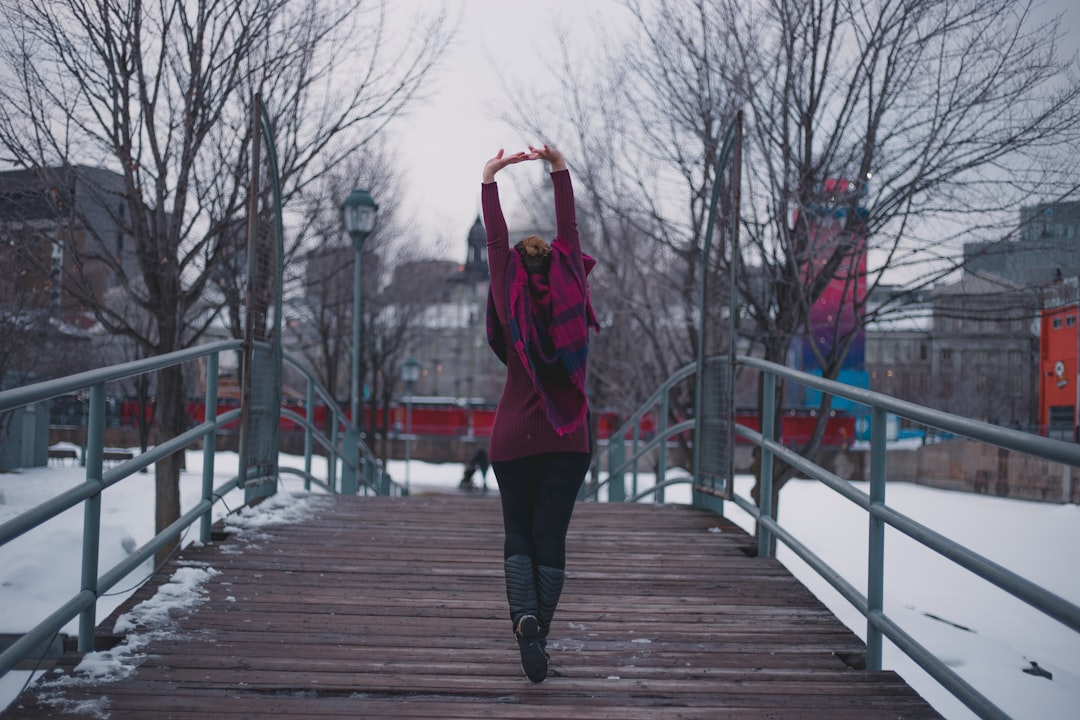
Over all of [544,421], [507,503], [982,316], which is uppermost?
[982,316]

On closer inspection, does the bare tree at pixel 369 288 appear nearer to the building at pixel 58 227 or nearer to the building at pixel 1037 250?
the building at pixel 58 227

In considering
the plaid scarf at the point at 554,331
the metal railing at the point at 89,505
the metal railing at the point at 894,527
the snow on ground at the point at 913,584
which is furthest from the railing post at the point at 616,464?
the plaid scarf at the point at 554,331

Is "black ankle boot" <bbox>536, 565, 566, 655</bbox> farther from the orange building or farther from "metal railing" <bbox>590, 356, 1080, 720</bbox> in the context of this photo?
the orange building

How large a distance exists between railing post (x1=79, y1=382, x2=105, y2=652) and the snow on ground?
0.35ft

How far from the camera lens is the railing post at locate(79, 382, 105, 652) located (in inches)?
140

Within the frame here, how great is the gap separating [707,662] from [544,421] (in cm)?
123

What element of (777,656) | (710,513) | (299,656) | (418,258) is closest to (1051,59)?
(710,513)

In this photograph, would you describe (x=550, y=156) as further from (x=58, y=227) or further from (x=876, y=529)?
(x=58, y=227)

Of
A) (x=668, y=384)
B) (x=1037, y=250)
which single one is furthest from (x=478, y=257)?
(x=1037, y=250)

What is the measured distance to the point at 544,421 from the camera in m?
3.50

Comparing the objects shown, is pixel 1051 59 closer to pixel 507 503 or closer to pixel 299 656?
pixel 507 503

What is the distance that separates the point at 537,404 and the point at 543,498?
0.37 m

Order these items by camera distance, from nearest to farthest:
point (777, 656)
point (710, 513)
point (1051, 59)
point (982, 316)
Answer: point (777, 656), point (710, 513), point (1051, 59), point (982, 316)

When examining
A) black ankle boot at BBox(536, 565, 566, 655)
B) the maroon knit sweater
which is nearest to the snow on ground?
black ankle boot at BBox(536, 565, 566, 655)
